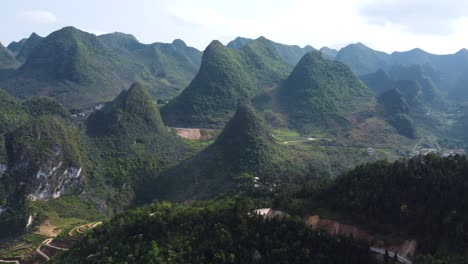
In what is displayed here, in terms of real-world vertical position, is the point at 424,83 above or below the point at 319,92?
above

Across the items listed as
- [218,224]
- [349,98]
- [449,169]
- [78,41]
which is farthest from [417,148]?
[78,41]

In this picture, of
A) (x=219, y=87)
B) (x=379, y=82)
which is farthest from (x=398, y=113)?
A: (x=379, y=82)

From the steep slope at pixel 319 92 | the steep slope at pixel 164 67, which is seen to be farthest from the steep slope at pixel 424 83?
the steep slope at pixel 164 67

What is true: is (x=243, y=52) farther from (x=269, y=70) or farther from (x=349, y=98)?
(x=349, y=98)

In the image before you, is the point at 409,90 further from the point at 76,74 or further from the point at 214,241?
the point at 214,241

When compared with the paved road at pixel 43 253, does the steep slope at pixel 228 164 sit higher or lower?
higher

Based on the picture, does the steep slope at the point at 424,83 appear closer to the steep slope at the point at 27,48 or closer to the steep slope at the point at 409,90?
the steep slope at the point at 409,90

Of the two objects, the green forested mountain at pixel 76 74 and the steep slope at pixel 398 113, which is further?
the green forested mountain at pixel 76 74
